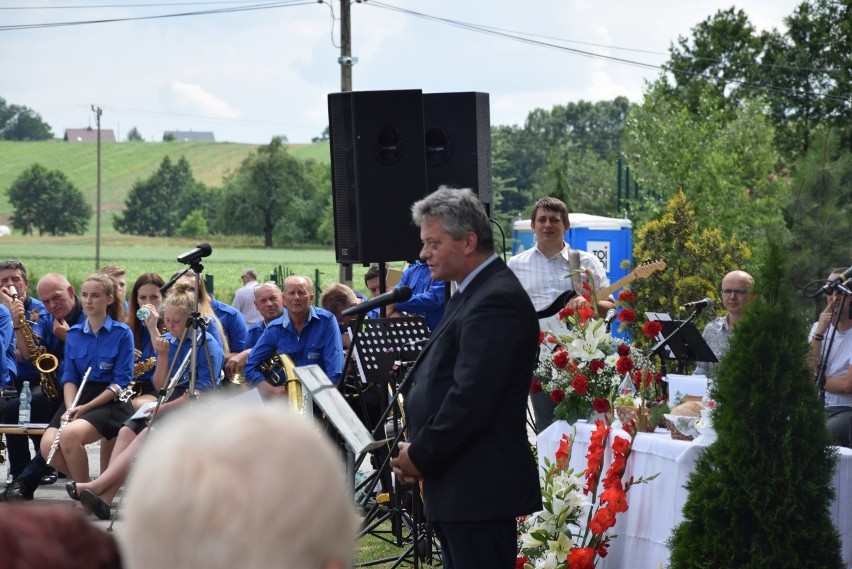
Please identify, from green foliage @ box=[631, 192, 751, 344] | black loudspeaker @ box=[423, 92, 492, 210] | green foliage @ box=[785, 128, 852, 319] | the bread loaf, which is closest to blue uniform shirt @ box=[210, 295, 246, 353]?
black loudspeaker @ box=[423, 92, 492, 210]

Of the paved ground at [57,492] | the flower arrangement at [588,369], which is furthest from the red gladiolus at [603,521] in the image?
the paved ground at [57,492]

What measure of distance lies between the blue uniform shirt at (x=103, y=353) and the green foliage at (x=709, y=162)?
2089 centimetres

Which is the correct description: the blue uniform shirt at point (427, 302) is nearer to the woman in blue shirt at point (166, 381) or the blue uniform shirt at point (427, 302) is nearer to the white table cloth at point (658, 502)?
the woman in blue shirt at point (166, 381)

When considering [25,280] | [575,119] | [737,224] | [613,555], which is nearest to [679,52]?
[737,224]

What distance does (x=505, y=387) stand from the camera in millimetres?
3979

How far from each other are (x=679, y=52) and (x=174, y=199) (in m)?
39.1

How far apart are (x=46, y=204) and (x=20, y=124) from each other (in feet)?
137

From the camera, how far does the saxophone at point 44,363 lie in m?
9.37

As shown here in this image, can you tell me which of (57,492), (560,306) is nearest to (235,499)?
(560,306)

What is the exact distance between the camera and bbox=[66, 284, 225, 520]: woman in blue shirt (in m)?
8.12

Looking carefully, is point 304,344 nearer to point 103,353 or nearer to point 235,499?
point 103,353

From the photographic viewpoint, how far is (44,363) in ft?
30.8

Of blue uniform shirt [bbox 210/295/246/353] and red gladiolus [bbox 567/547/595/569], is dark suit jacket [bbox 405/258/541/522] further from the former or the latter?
blue uniform shirt [bbox 210/295/246/353]

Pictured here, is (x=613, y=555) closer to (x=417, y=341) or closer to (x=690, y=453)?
(x=690, y=453)
